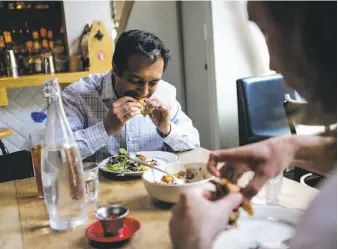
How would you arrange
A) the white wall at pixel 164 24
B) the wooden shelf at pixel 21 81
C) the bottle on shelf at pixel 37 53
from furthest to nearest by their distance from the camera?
the white wall at pixel 164 24, the bottle on shelf at pixel 37 53, the wooden shelf at pixel 21 81

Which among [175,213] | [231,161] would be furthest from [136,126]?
[175,213]

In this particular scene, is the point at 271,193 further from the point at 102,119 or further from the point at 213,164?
the point at 102,119

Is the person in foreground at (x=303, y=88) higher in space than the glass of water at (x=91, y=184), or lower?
higher

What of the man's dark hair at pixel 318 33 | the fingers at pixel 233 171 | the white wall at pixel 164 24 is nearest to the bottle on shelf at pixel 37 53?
the white wall at pixel 164 24

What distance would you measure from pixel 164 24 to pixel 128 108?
2.36 meters

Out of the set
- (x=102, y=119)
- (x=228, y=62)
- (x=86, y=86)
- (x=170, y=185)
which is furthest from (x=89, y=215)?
(x=228, y=62)

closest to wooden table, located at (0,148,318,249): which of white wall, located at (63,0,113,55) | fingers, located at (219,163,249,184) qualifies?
fingers, located at (219,163,249,184)

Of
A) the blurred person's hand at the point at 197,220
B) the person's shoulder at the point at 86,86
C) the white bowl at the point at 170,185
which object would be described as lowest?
the white bowl at the point at 170,185

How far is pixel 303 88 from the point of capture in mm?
655

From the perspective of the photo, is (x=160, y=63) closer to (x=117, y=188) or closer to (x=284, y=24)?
(x=117, y=188)

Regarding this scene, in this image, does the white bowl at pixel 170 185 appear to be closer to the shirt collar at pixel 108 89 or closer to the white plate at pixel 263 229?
the white plate at pixel 263 229

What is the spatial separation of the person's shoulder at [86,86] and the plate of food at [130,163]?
49 centimetres

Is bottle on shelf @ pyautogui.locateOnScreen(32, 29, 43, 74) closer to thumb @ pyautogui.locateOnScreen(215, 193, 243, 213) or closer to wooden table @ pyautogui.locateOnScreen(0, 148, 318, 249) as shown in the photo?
wooden table @ pyautogui.locateOnScreen(0, 148, 318, 249)

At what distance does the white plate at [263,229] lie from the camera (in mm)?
901
